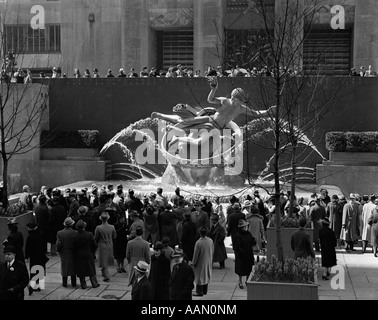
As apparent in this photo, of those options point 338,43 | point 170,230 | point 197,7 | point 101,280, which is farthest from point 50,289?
point 338,43

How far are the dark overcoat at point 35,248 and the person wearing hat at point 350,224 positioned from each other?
7.24 m

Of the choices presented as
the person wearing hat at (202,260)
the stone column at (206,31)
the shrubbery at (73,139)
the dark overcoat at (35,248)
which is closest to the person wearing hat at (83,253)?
the dark overcoat at (35,248)

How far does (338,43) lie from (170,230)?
80.9 feet

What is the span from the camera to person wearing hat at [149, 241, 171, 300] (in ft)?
34.0

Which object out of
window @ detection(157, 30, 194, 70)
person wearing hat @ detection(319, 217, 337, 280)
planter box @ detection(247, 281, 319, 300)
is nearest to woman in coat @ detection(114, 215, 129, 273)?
person wearing hat @ detection(319, 217, 337, 280)

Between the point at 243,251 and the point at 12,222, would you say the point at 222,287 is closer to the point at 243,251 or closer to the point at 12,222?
the point at 243,251

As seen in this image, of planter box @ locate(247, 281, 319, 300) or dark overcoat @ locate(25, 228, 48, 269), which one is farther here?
dark overcoat @ locate(25, 228, 48, 269)

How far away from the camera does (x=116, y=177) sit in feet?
92.0

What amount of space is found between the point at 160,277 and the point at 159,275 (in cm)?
3

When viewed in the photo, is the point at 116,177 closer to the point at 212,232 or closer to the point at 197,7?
the point at 197,7

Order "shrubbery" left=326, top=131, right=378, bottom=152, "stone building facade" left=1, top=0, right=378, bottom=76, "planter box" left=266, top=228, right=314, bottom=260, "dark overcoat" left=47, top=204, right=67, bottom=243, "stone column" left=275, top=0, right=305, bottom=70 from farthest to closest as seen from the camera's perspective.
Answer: "stone building facade" left=1, top=0, right=378, bottom=76 < "shrubbery" left=326, top=131, right=378, bottom=152 < "dark overcoat" left=47, top=204, right=67, bottom=243 < "planter box" left=266, top=228, right=314, bottom=260 < "stone column" left=275, top=0, right=305, bottom=70

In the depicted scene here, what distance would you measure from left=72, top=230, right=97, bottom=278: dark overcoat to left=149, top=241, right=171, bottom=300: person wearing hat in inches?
101

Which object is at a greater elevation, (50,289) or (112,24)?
(112,24)

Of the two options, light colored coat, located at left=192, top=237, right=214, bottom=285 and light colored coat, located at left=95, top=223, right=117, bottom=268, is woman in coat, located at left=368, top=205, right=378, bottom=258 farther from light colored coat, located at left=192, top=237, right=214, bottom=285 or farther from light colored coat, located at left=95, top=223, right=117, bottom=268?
light colored coat, located at left=95, top=223, right=117, bottom=268
